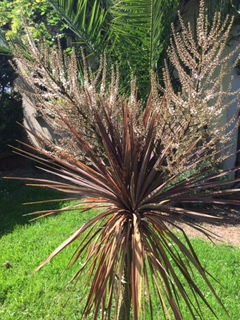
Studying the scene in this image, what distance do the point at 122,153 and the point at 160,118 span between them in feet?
0.91

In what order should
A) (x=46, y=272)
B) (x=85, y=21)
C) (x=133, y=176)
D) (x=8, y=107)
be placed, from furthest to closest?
(x=8, y=107)
(x=85, y=21)
(x=46, y=272)
(x=133, y=176)

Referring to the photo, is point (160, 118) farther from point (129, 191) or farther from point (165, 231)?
point (165, 231)

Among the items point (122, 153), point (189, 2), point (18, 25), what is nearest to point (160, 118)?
point (122, 153)

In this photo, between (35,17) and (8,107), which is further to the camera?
(8,107)

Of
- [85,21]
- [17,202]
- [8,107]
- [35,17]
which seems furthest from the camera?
[8,107]

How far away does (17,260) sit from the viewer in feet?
14.0

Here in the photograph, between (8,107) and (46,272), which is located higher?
(8,107)

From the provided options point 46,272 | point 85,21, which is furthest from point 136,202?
point 85,21

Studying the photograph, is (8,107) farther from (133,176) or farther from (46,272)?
(133,176)

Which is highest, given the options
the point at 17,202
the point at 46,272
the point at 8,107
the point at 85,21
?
the point at 85,21

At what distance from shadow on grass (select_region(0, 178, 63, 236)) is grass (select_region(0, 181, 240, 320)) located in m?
0.02

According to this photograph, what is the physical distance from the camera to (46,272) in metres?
3.95

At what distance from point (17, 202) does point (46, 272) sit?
2720 mm

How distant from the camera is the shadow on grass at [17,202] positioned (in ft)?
18.0
